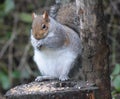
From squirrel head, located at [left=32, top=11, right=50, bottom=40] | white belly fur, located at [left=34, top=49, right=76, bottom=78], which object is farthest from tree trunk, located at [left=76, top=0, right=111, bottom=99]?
squirrel head, located at [left=32, top=11, right=50, bottom=40]

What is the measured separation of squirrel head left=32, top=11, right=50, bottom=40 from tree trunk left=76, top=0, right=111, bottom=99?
0.83 ft

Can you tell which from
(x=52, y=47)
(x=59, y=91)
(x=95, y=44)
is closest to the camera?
(x=59, y=91)

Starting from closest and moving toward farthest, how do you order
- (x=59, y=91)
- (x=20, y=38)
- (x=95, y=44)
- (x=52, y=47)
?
(x=59, y=91) → (x=95, y=44) → (x=52, y=47) → (x=20, y=38)

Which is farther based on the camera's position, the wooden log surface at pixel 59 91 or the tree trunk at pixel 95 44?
the tree trunk at pixel 95 44

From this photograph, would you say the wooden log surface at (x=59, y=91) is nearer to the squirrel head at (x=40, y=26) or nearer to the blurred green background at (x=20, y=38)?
the squirrel head at (x=40, y=26)

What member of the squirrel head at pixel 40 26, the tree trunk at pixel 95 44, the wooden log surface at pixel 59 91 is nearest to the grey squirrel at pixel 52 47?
the squirrel head at pixel 40 26

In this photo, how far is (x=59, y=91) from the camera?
2.86 metres

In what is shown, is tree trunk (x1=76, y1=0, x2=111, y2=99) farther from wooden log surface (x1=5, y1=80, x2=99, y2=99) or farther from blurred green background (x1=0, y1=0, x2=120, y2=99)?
blurred green background (x1=0, y1=0, x2=120, y2=99)

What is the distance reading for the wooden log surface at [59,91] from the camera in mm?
2826

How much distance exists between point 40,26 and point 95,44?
0.41 meters

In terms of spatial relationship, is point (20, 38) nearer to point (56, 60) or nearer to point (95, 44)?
point (56, 60)

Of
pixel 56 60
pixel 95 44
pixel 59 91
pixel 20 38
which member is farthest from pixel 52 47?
pixel 20 38

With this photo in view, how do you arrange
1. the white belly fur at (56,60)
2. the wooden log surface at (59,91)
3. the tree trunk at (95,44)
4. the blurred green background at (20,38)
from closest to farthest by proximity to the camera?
the wooden log surface at (59,91) < the tree trunk at (95,44) < the white belly fur at (56,60) < the blurred green background at (20,38)

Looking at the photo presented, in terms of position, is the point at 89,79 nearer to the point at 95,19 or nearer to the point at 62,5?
the point at 95,19
